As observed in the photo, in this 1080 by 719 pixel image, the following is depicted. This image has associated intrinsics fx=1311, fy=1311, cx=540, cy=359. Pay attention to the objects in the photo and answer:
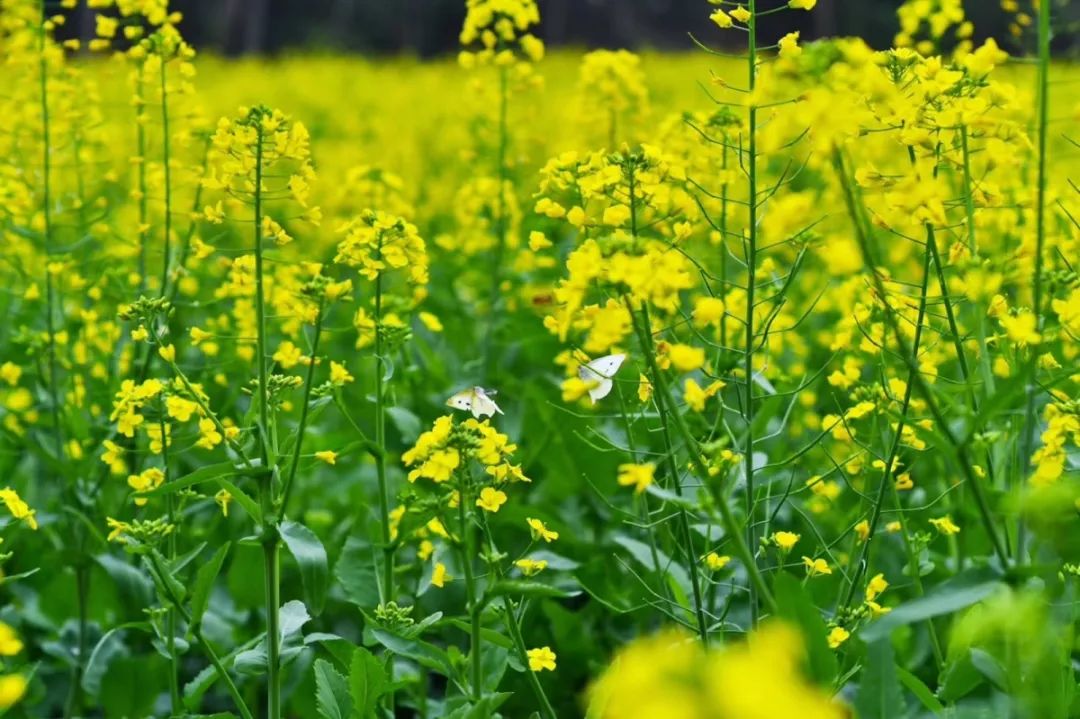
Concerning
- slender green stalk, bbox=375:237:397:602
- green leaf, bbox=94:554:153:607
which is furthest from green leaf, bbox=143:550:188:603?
green leaf, bbox=94:554:153:607

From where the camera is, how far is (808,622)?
80.5 inches

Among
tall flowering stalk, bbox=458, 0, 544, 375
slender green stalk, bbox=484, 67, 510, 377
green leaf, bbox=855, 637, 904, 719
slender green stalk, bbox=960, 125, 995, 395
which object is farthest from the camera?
slender green stalk, bbox=484, 67, 510, 377

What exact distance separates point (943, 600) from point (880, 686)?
19 cm

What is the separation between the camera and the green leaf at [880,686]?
1.98m

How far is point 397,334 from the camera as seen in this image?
294cm

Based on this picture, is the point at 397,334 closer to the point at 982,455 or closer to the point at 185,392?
the point at 185,392

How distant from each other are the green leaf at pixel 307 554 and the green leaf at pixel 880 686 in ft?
3.70

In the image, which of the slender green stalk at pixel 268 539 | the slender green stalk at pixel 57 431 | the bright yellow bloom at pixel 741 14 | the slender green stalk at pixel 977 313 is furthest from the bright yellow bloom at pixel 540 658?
the slender green stalk at pixel 57 431

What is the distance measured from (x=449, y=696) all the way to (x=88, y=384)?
1911 millimetres

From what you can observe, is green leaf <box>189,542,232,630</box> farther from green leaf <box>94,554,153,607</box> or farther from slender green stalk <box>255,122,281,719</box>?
green leaf <box>94,554,153,607</box>

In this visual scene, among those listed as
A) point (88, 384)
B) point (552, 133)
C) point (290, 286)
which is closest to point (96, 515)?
point (88, 384)

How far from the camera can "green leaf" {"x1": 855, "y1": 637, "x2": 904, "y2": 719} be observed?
6.50ft

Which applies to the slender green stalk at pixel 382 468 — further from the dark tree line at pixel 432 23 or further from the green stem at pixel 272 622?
the dark tree line at pixel 432 23

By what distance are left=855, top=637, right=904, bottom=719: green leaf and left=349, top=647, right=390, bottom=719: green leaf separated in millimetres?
1012
